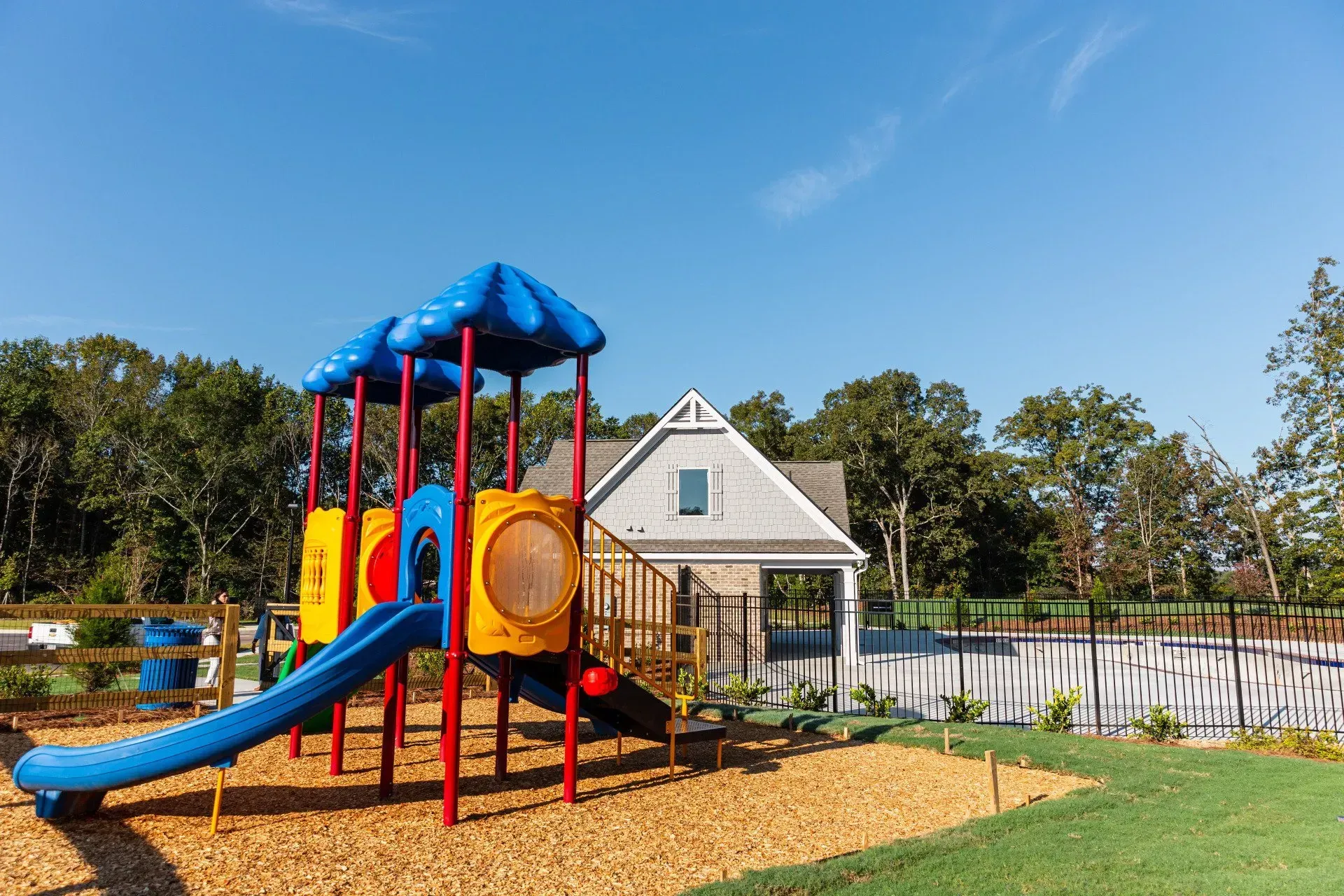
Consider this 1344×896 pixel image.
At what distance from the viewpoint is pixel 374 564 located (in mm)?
8969

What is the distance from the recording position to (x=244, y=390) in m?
50.4

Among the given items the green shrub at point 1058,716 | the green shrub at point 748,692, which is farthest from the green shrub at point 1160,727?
the green shrub at point 748,692

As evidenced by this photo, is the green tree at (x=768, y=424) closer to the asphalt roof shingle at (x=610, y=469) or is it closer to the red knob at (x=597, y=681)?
the asphalt roof shingle at (x=610, y=469)

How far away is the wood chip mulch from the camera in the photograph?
5258 mm

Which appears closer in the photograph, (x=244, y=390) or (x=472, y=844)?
(x=472, y=844)

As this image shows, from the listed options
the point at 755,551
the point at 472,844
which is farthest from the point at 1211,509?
the point at 472,844

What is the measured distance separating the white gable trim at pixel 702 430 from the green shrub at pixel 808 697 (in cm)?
930

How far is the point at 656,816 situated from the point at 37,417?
5370cm

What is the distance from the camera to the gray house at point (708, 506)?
73.0ft

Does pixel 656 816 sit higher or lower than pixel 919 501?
lower

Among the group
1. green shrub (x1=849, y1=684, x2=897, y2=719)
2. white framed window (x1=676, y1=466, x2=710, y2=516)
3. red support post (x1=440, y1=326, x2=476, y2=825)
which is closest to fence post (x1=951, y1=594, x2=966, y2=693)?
green shrub (x1=849, y1=684, x2=897, y2=719)

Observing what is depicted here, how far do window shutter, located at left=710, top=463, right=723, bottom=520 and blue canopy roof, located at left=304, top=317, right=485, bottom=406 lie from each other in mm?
13827

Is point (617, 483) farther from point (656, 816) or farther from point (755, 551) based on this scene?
point (656, 816)

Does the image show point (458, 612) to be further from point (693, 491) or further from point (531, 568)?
point (693, 491)
